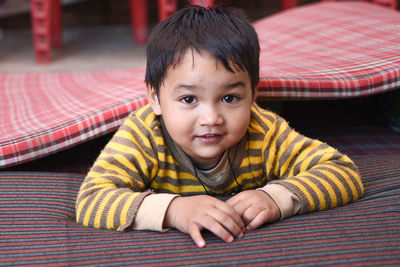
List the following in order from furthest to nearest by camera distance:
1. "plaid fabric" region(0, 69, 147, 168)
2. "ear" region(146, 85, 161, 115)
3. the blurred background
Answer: the blurred background, "plaid fabric" region(0, 69, 147, 168), "ear" region(146, 85, 161, 115)

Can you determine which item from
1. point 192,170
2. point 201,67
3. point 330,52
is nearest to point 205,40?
point 201,67

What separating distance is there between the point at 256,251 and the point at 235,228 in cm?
5

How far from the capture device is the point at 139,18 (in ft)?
9.82

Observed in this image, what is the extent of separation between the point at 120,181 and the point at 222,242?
0.23 m

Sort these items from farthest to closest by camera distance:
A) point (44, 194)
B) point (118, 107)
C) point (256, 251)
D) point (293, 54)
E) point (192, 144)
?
point (293, 54), point (118, 107), point (44, 194), point (192, 144), point (256, 251)

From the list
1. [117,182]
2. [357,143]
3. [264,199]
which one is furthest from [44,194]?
[357,143]

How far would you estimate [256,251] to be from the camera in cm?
74

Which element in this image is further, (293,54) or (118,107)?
(293,54)

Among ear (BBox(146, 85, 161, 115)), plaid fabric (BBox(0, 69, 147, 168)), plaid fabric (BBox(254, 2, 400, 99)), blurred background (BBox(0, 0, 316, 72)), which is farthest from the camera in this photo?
blurred background (BBox(0, 0, 316, 72))

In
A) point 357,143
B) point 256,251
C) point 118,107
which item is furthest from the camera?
point 357,143

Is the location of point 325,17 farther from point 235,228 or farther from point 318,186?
point 235,228

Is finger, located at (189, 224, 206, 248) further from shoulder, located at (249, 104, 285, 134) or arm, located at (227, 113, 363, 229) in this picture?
shoulder, located at (249, 104, 285, 134)

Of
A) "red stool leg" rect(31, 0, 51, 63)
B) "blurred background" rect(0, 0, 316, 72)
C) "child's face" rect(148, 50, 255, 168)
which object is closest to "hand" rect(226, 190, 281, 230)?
"child's face" rect(148, 50, 255, 168)

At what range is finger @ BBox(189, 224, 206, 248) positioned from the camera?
2.46 ft
